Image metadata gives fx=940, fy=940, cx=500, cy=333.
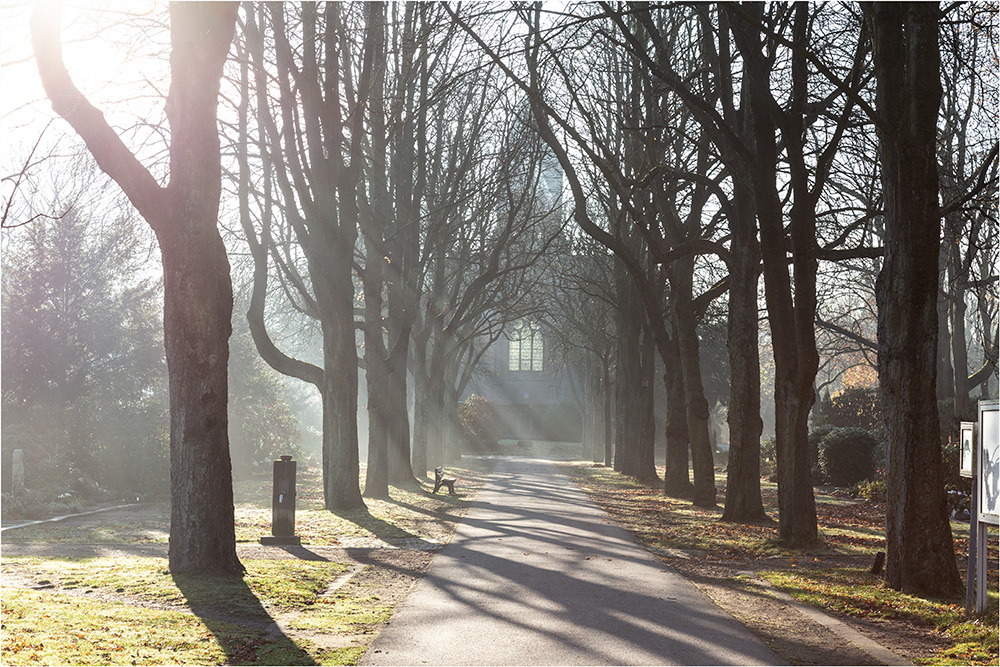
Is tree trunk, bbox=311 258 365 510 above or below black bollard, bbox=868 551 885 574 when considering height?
above

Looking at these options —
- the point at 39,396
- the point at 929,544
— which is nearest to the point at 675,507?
the point at 929,544

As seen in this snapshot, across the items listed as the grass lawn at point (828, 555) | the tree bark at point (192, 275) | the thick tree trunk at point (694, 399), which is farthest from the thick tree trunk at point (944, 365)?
the tree bark at point (192, 275)

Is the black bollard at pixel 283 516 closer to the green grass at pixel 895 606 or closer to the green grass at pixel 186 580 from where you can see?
the green grass at pixel 186 580

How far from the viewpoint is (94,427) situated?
69.4 ft

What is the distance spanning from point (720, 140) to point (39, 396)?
15702 mm

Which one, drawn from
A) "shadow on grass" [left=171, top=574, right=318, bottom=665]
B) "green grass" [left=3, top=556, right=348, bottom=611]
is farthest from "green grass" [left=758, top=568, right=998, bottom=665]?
"green grass" [left=3, top=556, right=348, bottom=611]

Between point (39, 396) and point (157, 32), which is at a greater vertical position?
point (157, 32)

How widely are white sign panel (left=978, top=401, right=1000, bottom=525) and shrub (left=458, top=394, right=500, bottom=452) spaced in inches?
1979

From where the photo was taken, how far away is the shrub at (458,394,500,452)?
190 ft

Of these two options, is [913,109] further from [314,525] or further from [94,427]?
[94,427]

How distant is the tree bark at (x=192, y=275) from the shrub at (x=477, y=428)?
48147 millimetres

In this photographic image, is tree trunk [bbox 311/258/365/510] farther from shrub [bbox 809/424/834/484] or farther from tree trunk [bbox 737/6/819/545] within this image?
shrub [bbox 809/424/834/484]

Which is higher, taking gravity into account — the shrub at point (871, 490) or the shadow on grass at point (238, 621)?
the shadow on grass at point (238, 621)

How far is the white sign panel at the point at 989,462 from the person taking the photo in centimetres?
724
